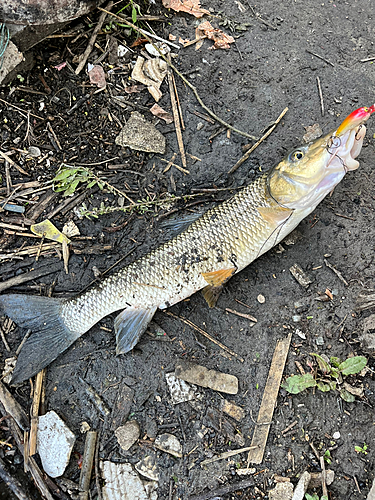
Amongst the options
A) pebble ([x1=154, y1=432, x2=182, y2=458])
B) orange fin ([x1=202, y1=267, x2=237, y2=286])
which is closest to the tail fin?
pebble ([x1=154, y1=432, x2=182, y2=458])

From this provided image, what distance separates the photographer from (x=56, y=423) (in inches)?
149

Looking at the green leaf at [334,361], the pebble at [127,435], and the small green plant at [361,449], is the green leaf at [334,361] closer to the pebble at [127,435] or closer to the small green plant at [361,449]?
the small green plant at [361,449]

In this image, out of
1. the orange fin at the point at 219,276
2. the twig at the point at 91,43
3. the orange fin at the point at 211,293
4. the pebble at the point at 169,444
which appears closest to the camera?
the pebble at the point at 169,444

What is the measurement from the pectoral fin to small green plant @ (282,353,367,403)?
1.43m

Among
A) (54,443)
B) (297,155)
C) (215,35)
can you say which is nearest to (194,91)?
(215,35)

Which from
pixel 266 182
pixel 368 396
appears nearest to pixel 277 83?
pixel 266 182

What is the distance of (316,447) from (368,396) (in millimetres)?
677

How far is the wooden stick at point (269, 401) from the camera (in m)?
3.70

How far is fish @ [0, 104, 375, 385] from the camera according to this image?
3.80m

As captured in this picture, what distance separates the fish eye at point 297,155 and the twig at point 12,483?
3.85 m

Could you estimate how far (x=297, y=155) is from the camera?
375cm

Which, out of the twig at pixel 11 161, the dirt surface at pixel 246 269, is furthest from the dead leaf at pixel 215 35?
the twig at pixel 11 161

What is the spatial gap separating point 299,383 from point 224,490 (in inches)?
45.3

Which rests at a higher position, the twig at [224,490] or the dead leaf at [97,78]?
the dead leaf at [97,78]
